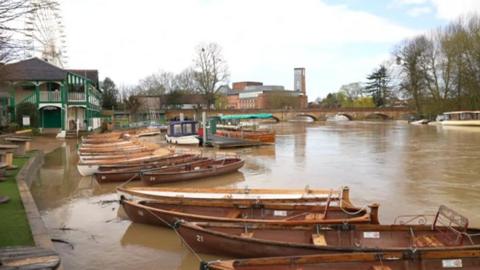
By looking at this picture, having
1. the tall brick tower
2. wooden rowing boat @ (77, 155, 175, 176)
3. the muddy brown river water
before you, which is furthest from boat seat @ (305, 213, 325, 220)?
the tall brick tower

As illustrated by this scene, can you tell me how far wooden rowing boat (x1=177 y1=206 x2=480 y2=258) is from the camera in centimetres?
790

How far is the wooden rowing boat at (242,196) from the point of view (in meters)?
10.9

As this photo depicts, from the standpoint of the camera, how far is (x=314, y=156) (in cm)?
2800

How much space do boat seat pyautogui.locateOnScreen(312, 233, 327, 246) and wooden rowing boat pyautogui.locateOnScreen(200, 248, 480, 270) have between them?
1407 millimetres

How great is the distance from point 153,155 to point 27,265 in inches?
652

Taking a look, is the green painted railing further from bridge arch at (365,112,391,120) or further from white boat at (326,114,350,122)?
white boat at (326,114,350,122)

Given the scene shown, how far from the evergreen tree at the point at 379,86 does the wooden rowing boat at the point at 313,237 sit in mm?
95468

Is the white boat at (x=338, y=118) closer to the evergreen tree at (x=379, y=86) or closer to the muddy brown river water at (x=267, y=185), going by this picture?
the evergreen tree at (x=379, y=86)

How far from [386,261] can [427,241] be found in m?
1.93

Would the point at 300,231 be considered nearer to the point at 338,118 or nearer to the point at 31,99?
the point at 31,99

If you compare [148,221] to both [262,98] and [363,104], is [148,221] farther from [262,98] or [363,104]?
[262,98]

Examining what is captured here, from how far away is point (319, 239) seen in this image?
8305 millimetres

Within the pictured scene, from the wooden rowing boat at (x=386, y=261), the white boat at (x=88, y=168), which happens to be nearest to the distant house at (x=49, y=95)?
the white boat at (x=88, y=168)

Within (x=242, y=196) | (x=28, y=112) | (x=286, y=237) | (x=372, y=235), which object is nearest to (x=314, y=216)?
(x=286, y=237)
